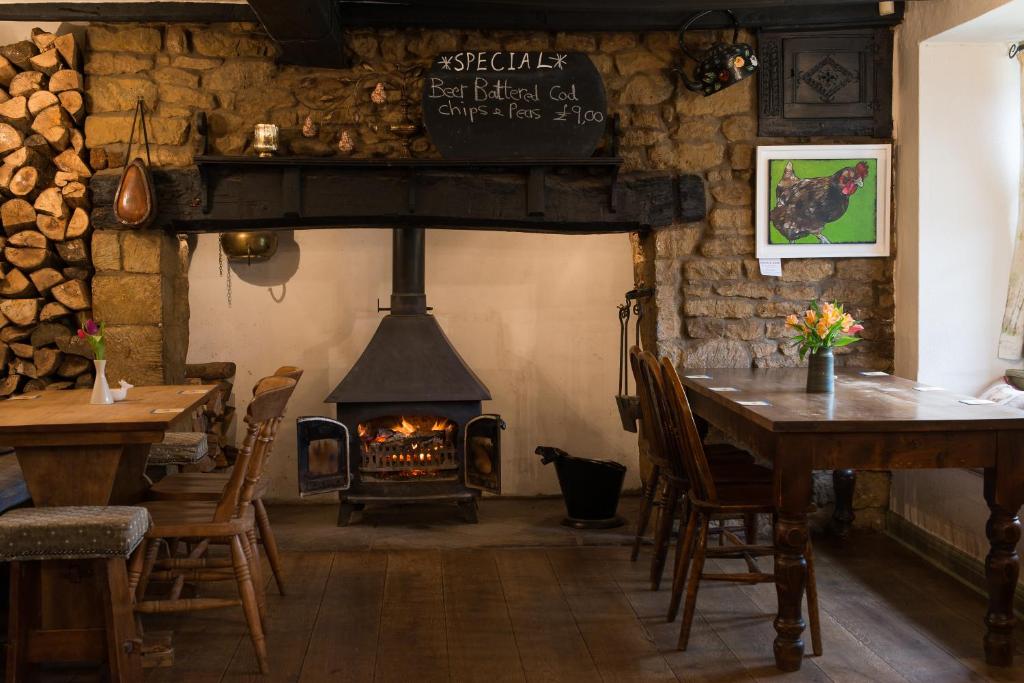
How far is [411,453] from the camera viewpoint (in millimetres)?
5441

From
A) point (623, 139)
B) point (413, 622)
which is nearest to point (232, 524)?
point (413, 622)

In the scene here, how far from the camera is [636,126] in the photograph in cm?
478

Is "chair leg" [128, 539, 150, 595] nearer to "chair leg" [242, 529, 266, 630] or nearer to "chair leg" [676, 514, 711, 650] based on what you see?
"chair leg" [242, 529, 266, 630]

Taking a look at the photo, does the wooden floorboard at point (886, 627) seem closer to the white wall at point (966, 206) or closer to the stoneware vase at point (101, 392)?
the white wall at point (966, 206)

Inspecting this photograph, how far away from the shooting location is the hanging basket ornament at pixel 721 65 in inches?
175

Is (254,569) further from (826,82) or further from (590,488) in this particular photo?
(826,82)

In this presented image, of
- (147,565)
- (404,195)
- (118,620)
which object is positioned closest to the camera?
(118,620)

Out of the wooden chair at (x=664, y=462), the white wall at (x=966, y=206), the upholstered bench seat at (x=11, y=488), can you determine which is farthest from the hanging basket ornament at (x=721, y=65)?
the upholstered bench seat at (x=11, y=488)

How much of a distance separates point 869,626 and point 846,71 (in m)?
2.61

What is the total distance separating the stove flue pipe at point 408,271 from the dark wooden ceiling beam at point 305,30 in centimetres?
117

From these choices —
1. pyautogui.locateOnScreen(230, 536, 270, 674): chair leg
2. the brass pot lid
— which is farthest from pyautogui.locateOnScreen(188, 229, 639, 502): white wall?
pyautogui.locateOnScreen(230, 536, 270, 674): chair leg

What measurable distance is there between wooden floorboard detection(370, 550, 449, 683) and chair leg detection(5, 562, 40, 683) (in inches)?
39.8

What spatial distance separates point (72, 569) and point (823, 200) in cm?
357

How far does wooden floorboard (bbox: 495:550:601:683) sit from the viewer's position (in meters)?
3.15
